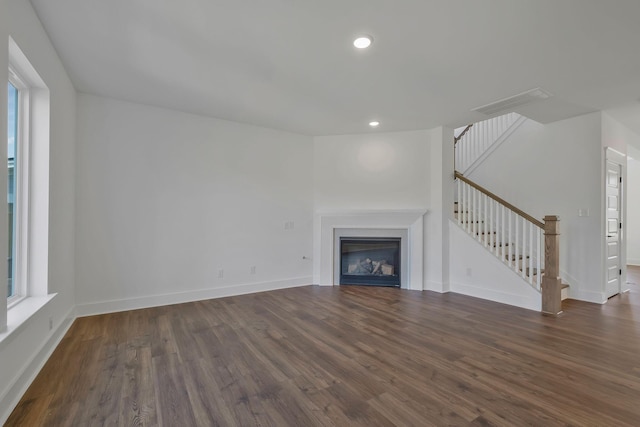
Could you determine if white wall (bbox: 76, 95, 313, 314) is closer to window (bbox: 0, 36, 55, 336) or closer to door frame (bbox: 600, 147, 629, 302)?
window (bbox: 0, 36, 55, 336)

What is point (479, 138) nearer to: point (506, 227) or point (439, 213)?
point (506, 227)

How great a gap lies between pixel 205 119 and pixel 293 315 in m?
2.94

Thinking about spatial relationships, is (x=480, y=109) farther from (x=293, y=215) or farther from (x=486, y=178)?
(x=293, y=215)

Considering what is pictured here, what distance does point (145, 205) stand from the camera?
3.81 meters

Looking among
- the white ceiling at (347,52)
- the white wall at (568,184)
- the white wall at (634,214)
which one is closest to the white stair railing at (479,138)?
the white wall at (568,184)

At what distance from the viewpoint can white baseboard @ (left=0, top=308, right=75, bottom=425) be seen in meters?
1.76

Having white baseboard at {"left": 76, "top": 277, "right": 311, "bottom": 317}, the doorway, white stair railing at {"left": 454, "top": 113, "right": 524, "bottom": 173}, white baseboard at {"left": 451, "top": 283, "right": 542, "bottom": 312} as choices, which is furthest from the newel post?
white baseboard at {"left": 76, "top": 277, "right": 311, "bottom": 317}

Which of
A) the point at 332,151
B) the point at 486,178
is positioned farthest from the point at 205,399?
the point at 486,178

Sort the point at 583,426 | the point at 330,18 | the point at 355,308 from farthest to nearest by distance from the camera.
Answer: the point at 355,308, the point at 330,18, the point at 583,426

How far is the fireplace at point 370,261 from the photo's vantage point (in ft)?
16.5

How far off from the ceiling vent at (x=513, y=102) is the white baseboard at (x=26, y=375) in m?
4.96

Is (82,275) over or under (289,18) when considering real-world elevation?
under

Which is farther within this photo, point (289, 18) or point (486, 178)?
point (486, 178)

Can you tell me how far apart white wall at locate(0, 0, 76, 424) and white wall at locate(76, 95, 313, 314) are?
0.28 metres
